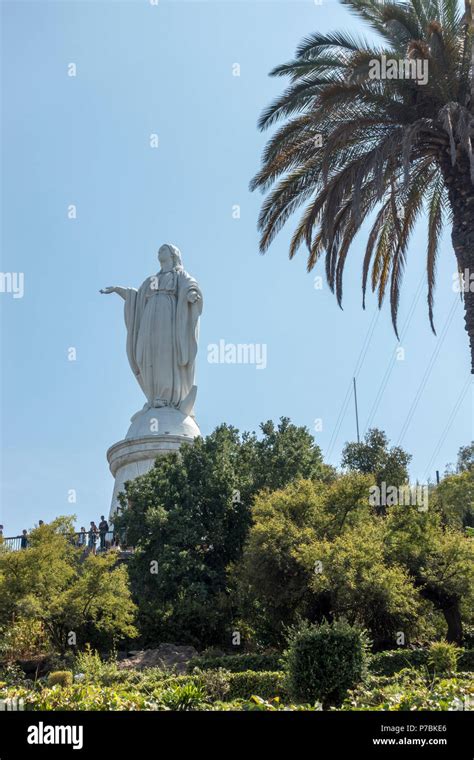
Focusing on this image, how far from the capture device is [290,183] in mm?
18719

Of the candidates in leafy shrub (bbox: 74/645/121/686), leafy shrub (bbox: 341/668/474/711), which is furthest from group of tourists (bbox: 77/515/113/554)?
leafy shrub (bbox: 341/668/474/711)

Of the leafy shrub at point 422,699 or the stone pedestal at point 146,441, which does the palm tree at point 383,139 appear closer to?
the leafy shrub at point 422,699

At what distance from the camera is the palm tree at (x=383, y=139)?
15938 millimetres

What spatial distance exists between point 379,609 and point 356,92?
11851 millimetres

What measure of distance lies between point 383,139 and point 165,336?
76.4ft

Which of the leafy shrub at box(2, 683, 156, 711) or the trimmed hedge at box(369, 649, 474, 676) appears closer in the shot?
the leafy shrub at box(2, 683, 156, 711)

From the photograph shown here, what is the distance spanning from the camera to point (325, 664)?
48.0 ft

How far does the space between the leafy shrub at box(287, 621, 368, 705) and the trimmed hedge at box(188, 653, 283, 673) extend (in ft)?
17.0

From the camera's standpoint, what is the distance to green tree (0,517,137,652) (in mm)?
22538

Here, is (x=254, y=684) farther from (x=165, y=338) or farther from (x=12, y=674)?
(x=165, y=338)

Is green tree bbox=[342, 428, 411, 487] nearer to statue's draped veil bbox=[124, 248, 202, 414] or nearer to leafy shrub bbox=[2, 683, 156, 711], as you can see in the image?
statue's draped veil bbox=[124, 248, 202, 414]

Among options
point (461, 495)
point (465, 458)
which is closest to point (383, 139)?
point (461, 495)

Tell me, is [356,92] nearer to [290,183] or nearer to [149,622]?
[290,183]
